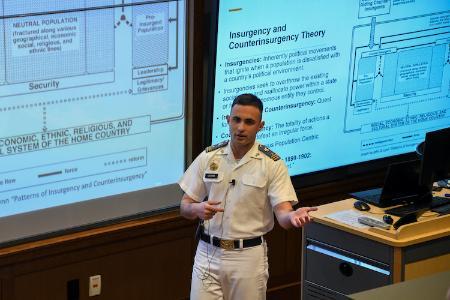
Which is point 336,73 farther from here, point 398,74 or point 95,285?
point 95,285

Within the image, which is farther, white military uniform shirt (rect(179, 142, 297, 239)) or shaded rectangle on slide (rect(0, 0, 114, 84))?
shaded rectangle on slide (rect(0, 0, 114, 84))

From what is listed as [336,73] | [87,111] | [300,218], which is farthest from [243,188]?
[336,73]

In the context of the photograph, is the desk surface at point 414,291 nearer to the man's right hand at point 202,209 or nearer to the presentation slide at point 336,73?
the man's right hand at point 202,209

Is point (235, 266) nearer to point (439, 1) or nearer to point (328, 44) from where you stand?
point (328, 44)

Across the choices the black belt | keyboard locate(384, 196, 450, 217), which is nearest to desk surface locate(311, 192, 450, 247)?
keyboard locate(384, 196, 450, 217)

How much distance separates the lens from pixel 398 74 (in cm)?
759

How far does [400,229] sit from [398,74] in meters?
1.98

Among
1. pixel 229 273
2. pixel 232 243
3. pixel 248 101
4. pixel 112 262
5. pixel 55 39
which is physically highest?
pixel 55 39

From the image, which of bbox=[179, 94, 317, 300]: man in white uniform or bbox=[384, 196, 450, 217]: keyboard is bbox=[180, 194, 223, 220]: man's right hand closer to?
bbox=[179, 94, 317, 300]: man in white uniform

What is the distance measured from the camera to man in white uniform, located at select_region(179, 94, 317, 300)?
218 inches

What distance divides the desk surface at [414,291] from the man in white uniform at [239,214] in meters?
0.96

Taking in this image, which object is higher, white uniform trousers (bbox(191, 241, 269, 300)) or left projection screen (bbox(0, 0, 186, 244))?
left projection screen (bbox(0, 0, 186, 244))

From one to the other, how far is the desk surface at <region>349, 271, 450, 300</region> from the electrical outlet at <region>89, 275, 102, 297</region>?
7.53 ft

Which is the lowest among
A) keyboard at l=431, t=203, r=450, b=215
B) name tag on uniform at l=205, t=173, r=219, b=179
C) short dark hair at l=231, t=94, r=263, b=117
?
keyboard at l=431, t=203, r=450, b=215
